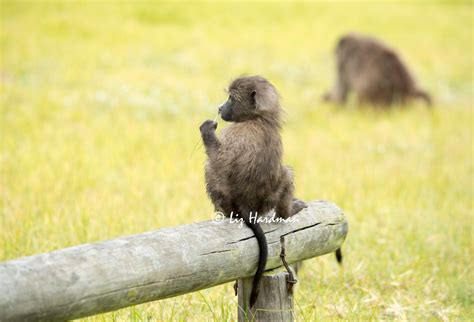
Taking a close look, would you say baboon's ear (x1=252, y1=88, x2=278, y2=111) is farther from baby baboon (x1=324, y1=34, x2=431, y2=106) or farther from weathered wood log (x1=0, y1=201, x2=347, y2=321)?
baby baboon (x1=324, y1=34, x2=431, y2=106)

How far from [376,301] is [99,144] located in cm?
502

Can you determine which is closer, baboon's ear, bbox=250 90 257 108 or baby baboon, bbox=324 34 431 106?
baboon's ear, bbox=250 90 257 108

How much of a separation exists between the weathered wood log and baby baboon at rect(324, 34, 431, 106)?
26.8 ft

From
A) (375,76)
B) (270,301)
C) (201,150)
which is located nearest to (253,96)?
(270,301)

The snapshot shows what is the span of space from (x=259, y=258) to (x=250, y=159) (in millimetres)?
517

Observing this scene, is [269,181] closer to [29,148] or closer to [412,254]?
[412,254]

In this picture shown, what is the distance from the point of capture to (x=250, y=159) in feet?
12.0

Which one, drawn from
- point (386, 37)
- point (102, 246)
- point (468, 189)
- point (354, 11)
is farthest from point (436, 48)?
point (102, 246)

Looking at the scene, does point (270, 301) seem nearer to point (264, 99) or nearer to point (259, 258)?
point (259, 258)

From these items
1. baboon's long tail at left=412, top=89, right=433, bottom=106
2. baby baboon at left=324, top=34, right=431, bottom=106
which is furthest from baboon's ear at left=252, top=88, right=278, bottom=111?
baboon's long tail at left=412, top=89, right=433, bottom=106

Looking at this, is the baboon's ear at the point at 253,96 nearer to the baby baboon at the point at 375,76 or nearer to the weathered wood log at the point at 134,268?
the weathered wood log at the point at 134,268

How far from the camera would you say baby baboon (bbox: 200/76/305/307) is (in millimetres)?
3684

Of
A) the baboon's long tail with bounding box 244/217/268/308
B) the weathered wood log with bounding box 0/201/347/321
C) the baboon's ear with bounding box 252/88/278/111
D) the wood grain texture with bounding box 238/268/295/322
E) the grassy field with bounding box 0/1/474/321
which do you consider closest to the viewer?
the weathered wood log with bounding box 0/201/347/321

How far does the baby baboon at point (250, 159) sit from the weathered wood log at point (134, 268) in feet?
0.45
